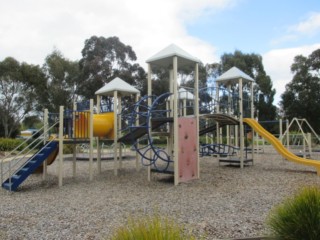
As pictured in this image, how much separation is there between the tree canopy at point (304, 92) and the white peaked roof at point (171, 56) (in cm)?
2667

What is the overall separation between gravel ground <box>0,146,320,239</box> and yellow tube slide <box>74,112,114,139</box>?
141 cm

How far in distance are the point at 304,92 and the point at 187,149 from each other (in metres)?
27.9

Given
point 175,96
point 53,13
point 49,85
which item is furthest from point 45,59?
point 175,96

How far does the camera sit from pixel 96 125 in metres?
9.14

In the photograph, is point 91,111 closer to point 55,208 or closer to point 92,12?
point 55,208

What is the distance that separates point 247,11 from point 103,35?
25248 mm

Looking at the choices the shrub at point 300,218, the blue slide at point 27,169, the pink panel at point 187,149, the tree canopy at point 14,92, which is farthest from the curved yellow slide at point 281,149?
the tree canopy at point 14,92

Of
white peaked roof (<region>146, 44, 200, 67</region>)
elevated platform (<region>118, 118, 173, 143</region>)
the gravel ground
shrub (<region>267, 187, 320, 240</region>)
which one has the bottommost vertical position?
the gravel ground

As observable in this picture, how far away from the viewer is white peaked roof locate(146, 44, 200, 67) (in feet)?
25.1

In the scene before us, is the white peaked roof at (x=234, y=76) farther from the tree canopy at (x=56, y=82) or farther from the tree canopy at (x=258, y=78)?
the tree canopy at (x=258, y=78)

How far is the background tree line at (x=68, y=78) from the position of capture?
2828cm

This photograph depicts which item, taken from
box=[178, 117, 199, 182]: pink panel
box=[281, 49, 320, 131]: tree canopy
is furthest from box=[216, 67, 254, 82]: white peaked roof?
box=[281, 49, 320, 131]: tree canopy

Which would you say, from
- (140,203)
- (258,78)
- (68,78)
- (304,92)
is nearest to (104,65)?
(68,78)

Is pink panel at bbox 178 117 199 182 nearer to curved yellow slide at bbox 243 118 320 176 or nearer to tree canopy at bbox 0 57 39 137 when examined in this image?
curved yellow slide at bbox 243 118 320 176
